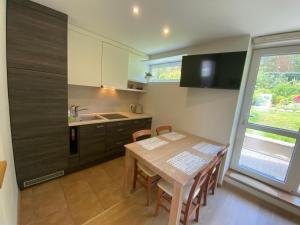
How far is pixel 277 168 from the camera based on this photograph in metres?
2.24

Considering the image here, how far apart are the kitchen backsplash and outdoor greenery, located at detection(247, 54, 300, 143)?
103 inches

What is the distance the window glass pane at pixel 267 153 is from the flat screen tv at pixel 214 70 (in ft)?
3.31

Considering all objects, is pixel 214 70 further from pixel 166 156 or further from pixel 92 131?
pixel 92 131

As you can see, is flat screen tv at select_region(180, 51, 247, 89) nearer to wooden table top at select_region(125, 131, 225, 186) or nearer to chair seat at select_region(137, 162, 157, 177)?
wooden table top at select_region(125, 131, 225, 186)

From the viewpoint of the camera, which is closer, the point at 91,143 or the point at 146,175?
the point at 146,175

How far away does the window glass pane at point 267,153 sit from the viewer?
2109 millimetres

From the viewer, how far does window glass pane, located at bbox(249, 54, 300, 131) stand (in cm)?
197

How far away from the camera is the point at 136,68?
319cm

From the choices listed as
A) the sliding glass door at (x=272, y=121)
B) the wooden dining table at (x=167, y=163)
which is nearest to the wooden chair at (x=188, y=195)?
the wooden dining table at (x=167, y=163)

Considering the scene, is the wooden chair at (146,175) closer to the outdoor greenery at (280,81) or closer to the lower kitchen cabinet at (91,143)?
the lower kitchen cabinet at (91,143)

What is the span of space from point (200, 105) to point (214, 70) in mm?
639

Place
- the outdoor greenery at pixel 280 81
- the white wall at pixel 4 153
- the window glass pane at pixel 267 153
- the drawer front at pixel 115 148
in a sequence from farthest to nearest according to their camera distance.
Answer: the drawer front at pixel 115 148 < the window glass pane at pixel 267 153 < the outdoor greenery at pixel 280 81 < the white wall at pixel 4 153

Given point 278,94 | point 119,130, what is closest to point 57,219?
point 119,130

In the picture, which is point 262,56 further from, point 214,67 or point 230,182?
point 230,182
